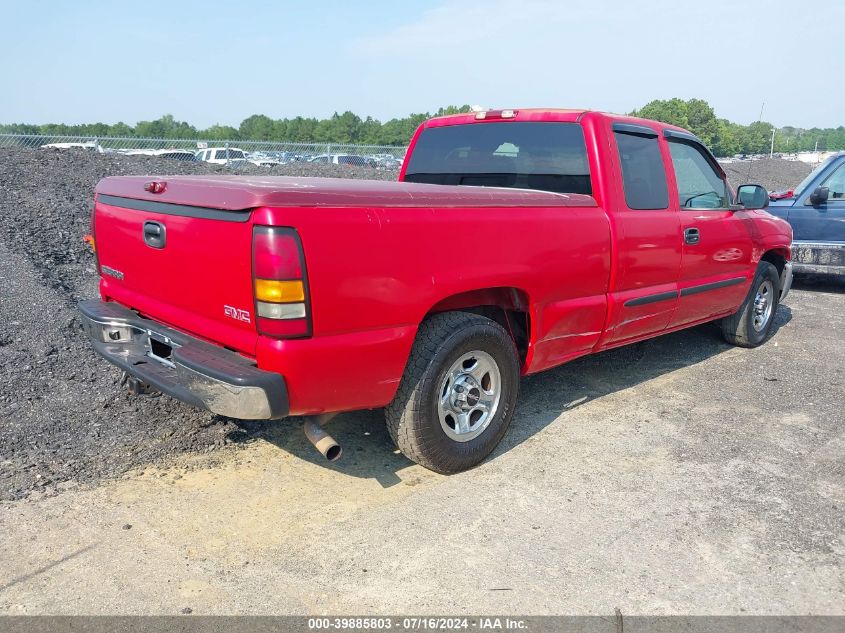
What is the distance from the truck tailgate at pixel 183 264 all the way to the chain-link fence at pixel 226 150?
584 inches

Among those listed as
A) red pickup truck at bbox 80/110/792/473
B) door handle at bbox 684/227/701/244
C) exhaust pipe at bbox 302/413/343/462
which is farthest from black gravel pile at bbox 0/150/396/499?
door handle at bbox 684/227/701/244

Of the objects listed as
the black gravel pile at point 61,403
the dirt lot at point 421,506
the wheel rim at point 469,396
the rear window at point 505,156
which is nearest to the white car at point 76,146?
the black gravel pile at point 61,403

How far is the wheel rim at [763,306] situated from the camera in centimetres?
633

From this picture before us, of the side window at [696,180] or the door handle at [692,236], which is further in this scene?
the side window at [696,180]

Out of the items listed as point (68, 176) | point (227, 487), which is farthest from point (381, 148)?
point (227, 487)

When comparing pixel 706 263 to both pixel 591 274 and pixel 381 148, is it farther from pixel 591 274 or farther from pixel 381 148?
pixel 381 148

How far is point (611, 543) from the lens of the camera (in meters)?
3.12

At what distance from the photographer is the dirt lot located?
2750 mm

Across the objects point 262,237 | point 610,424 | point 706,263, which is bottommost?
point 610,424

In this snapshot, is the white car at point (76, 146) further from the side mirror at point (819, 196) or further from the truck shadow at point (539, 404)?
the side mirror at point (819, 196)

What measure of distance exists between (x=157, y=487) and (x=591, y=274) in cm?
267

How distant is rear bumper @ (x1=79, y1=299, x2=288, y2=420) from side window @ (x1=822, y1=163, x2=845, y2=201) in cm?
837

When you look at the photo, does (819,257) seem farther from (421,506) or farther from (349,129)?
(349,129)

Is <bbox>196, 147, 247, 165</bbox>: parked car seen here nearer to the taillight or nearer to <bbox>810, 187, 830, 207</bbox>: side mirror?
<bbox>810, 187, 830, 207</bbox>: side mirror
